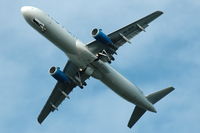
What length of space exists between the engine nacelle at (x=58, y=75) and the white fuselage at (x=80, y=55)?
3.73 metres

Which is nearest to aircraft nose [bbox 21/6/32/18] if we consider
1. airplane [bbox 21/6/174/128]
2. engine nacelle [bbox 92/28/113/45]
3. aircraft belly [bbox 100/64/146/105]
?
airplane [bbox 21/6/174/128]

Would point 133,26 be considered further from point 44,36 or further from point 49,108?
point 49,108

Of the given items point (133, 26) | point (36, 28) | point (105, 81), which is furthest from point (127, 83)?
point (36, 28)

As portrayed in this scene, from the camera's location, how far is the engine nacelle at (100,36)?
76438 millimetres

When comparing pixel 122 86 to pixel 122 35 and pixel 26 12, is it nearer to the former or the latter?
pixel 122 35

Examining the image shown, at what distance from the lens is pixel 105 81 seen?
79875 mm

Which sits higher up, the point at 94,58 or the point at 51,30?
the point at 51,30

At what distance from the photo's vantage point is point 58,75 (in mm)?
81562

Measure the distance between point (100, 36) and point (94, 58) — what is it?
292cm

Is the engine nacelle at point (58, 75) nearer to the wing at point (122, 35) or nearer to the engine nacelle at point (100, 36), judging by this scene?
the wing at point (122, 35)

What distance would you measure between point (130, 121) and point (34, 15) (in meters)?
21.5

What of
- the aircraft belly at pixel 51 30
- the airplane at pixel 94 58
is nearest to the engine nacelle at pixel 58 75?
the airplane at pixel 94 58

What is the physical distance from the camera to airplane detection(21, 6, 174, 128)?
74.4 m

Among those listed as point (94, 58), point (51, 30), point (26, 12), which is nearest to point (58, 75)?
point (94, 58)
